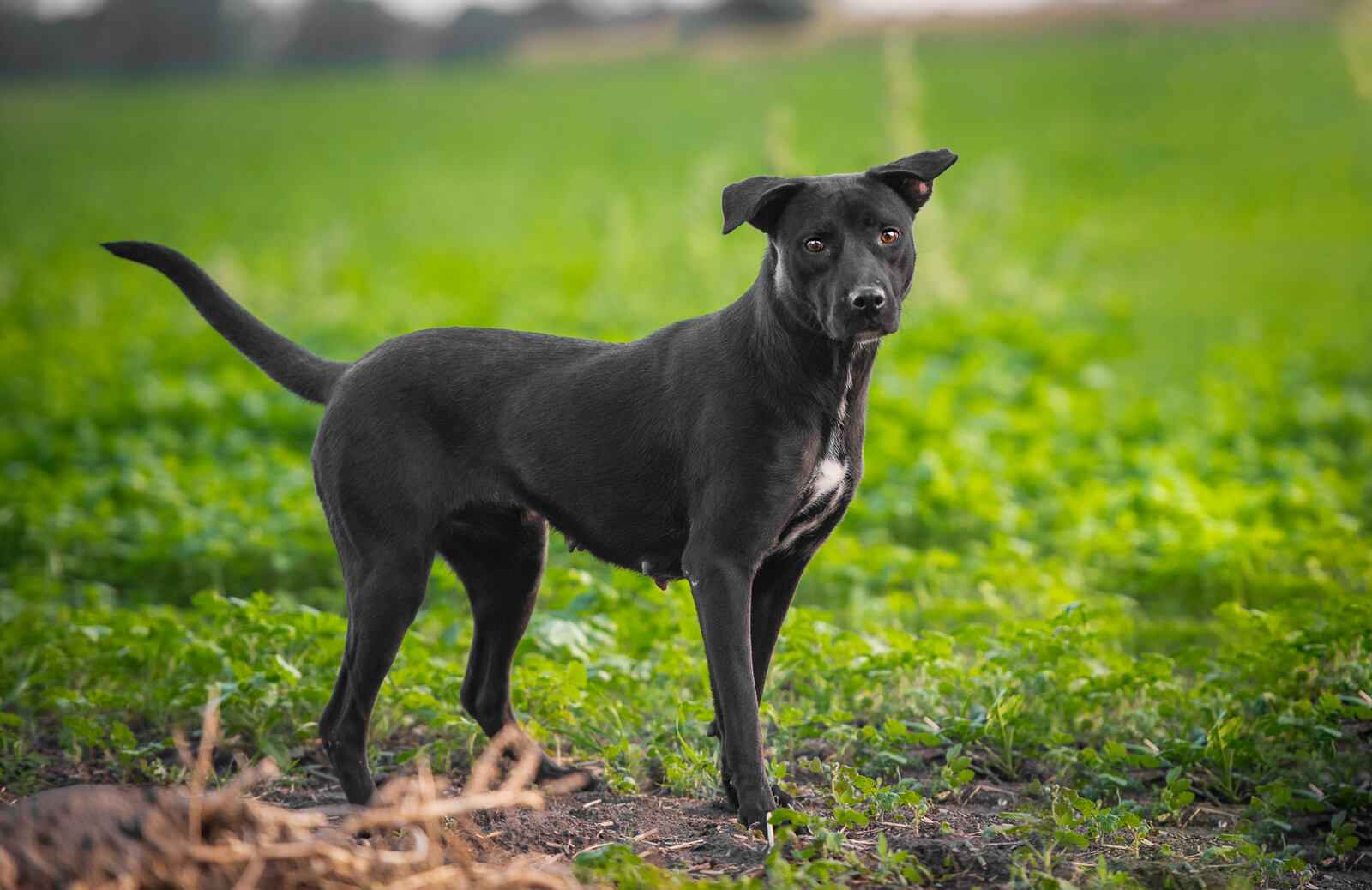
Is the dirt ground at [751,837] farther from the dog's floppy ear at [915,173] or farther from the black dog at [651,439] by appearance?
the dog's floppy ear at [915,173]

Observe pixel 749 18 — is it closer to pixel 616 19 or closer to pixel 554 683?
pixel 616 19

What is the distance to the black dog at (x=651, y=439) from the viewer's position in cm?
407

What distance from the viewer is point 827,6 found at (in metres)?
52.2

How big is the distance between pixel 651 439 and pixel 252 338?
1.57 meters

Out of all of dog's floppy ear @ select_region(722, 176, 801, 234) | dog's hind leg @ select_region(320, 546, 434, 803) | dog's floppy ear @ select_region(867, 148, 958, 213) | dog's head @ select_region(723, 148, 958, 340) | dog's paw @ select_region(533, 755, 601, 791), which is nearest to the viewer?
dog's head @ select_region(723, 148, 958, 340)

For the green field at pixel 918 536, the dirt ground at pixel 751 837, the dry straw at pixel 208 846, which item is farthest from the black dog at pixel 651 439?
the dry straw at pixel 208 846

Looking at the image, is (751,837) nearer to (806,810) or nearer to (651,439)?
(806,810)

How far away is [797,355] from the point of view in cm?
414

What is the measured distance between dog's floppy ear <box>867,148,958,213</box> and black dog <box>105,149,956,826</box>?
0.03 ft

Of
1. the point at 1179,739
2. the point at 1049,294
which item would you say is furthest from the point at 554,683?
the point at 1049,294

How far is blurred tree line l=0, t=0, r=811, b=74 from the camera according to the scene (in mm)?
65188

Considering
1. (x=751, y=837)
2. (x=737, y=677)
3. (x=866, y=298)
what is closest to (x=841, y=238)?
(x=866, y=298)

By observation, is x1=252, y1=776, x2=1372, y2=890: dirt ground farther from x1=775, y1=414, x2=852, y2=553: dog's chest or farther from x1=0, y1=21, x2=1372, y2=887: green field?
x1=775, y1=414, x2=852, y2=553: dog's chest

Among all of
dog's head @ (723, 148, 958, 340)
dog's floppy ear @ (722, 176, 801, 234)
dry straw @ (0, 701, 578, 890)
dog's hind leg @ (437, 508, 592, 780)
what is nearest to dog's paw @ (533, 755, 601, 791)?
dog's hind leg @ (437, 508, 592, 780)
